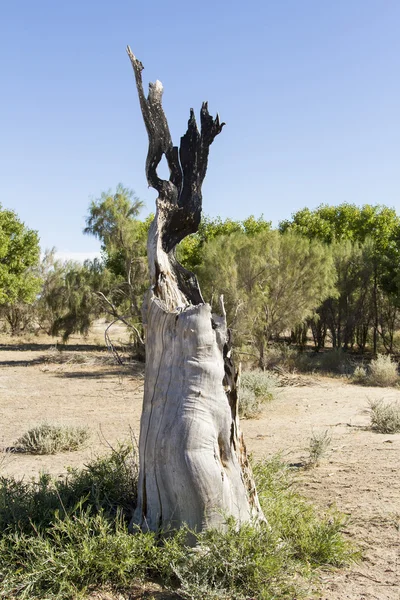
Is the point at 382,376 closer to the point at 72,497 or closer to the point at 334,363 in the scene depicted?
the point at 334,363

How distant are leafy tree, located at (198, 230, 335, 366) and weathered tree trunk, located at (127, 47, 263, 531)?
50.2ft

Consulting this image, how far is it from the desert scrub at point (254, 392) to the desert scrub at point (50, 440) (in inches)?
166

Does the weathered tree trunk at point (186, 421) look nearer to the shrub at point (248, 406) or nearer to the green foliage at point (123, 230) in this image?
the shrub at point (248, 406)

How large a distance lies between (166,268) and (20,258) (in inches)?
1112

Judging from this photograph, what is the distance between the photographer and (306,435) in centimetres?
1032

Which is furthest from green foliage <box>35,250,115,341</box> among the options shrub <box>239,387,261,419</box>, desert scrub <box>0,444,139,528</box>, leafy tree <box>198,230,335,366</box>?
desert scrub <box>0,444,139,528</box>

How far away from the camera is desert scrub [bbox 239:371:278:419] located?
12.5m

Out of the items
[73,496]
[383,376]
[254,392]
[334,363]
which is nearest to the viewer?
[73,496]

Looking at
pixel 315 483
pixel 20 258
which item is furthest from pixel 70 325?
pixel 315 483

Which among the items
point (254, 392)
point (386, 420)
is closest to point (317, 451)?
point (386, 420)

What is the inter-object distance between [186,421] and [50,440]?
5227mm

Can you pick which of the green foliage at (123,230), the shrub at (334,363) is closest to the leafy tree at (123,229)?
the green foliage at (123,230)

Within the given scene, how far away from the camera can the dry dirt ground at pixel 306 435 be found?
16.1ft

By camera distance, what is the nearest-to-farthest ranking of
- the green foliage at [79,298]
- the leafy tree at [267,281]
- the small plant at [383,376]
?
1. the small plant at [383,376]
2. the leafy tree at [267,281]
3. the green foliage at [79,298]
